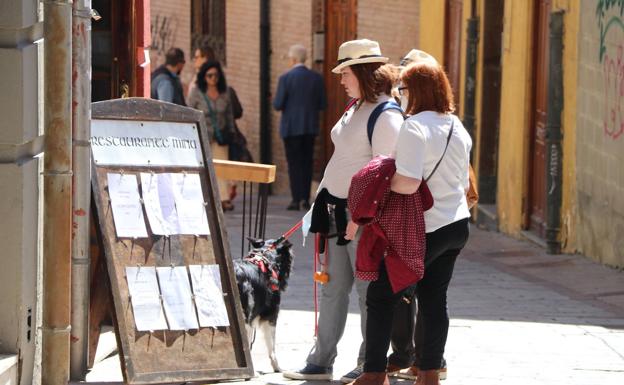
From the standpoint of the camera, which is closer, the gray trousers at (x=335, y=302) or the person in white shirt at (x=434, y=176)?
the person in white shirt at (x=434, y=176)

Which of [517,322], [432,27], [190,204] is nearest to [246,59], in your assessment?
[432,27]

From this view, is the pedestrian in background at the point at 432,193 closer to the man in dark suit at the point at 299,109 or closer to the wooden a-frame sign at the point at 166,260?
the wooden a-frame sign at the point at 166,260

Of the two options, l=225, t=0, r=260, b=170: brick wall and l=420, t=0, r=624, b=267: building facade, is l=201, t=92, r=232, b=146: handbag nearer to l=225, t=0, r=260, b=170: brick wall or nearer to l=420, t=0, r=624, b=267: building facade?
l=420, t=0, r=624, b=267: building facade

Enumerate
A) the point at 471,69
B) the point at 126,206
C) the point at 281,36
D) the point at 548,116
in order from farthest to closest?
the point at 281,36
the point at 471,69
the point at 548,116
the point at 126,206

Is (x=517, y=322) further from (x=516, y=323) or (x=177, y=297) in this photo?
(x=177, y=297)

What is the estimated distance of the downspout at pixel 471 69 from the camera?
17.3 metres

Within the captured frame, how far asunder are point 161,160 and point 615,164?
607 cm

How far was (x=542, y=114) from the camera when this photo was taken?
1532 cm

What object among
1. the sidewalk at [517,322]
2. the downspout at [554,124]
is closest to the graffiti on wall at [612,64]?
the downspout at [554,124]

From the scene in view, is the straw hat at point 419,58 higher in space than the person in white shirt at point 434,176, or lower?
higher

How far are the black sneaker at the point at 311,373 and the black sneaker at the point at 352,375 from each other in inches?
5.2

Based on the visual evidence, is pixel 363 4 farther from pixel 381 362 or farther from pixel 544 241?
pixel 381 362

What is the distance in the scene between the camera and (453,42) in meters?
18.8

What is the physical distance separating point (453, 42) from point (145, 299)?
1167 cm
